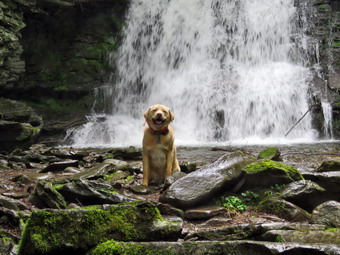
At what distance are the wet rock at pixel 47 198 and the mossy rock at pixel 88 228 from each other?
1266 mm

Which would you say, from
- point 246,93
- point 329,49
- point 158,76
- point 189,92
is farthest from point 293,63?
point 158,76

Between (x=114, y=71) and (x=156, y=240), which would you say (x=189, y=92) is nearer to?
(x=114, y=71)

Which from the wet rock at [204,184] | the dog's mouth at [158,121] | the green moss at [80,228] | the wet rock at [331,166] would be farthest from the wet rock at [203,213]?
the wet rock at [331,166]

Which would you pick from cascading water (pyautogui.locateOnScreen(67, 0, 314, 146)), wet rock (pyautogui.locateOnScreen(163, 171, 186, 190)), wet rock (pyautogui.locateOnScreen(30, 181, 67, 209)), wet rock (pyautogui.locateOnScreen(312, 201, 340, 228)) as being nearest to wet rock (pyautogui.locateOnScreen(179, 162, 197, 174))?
wet rock (pyautogui.locateOnScreen(163, 171, 186, 190))

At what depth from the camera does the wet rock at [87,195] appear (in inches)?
152

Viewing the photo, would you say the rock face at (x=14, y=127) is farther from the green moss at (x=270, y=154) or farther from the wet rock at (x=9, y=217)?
the wet rock at (x=9, y=217)

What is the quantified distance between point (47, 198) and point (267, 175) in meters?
2.47

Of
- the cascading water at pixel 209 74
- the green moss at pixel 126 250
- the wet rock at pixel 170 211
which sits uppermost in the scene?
the cascading water at pixel 209 74

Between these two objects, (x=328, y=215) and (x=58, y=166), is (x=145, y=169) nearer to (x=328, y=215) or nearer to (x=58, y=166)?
(x=58, y=166)

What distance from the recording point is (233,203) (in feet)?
12.9

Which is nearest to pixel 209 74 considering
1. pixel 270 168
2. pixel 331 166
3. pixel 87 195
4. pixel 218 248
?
pixel 331 166

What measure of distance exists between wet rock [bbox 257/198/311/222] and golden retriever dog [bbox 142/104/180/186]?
5.87ft

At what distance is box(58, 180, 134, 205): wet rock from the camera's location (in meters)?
3.86

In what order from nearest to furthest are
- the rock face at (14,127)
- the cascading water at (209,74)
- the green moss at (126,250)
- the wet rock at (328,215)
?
the green moss at (126,250) < the wet rock at (328,215) < the rock face at (14,127) < the cascading water at (209,74)
